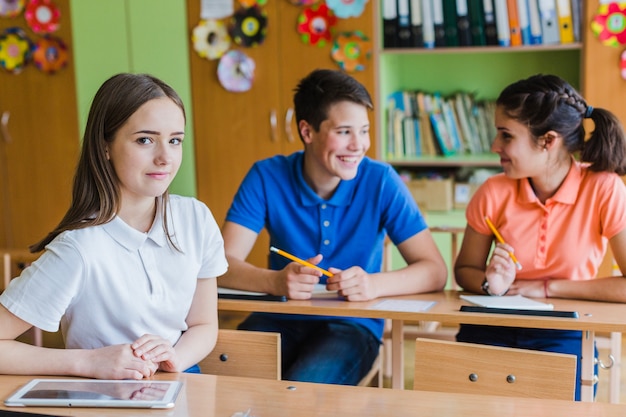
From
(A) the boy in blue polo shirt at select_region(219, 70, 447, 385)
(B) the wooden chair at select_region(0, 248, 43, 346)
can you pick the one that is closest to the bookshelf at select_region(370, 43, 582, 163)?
(A) the boy in blue polo shirt at select_region(219, 70, 447, 385)

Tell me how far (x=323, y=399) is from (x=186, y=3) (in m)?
3.17

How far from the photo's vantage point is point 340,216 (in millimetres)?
2412

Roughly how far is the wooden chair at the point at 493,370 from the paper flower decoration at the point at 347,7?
259 centimetres

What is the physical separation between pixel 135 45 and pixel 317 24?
1.04 m

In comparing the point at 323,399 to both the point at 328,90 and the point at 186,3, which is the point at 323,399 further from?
the point at 186,3

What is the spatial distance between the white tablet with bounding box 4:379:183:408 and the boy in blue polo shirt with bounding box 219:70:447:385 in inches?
30.7

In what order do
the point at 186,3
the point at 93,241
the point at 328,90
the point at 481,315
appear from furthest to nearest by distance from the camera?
the point at 186,3 → the point at 328,90 → the point at 481,315 → the point at 93,241

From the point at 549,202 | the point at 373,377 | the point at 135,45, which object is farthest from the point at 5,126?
the point at 549,202

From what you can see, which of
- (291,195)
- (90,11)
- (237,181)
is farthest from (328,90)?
(90,11)

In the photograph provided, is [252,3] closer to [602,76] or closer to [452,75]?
[452,75]

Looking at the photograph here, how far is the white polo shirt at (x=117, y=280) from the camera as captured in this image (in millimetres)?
1528

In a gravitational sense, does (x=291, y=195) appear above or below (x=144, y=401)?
above

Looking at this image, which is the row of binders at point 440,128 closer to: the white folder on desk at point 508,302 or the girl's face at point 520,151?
the girl's face at point 520,151

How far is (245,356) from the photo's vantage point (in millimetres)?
1781
